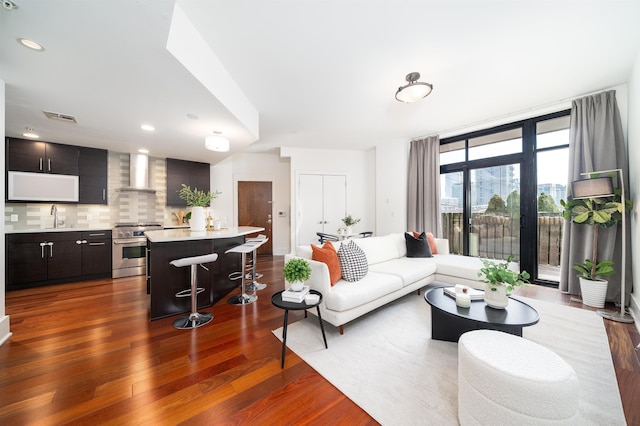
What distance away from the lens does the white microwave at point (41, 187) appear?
12.1 feet

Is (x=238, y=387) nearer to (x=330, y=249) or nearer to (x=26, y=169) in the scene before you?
(x=330, y=249)

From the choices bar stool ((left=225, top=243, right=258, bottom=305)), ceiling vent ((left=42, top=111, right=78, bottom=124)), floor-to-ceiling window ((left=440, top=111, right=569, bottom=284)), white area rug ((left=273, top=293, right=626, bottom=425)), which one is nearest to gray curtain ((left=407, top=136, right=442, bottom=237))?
floor-to-ceiling window ((left=440, top=111, right=569, bottom=284))

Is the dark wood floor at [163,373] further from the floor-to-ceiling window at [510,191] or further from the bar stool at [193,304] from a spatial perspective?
the floor-to-ceiling window at [510,191]

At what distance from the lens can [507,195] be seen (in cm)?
412

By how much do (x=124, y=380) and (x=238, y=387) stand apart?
0.85 metres

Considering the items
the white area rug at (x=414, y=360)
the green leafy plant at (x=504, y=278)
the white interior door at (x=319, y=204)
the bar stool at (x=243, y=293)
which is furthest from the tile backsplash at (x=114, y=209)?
the green leafy plant at (x=504, y=278)

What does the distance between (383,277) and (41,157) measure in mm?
5777

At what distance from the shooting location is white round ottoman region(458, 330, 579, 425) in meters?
1.05

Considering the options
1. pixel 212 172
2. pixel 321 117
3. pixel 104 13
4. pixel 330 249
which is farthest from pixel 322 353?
pixel 212 172

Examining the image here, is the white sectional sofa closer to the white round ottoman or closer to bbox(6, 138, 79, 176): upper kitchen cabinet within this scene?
the white round ottoman

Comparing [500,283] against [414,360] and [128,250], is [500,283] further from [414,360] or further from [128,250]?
[128,250]

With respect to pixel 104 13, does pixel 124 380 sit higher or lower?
lower

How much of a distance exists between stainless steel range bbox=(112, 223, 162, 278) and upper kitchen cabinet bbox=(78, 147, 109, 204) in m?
0.64

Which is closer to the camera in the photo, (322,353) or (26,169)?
(322,353)
